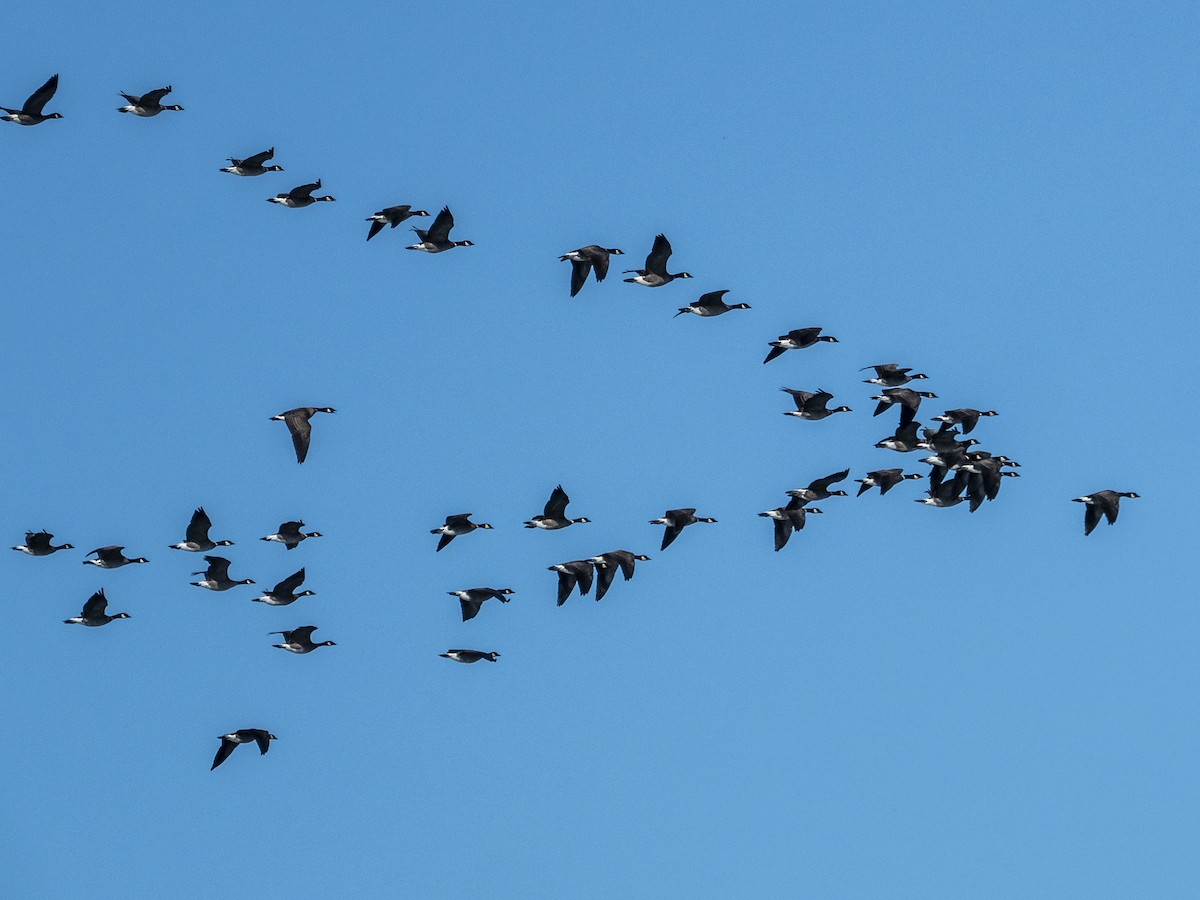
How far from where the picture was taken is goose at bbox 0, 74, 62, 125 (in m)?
54.3

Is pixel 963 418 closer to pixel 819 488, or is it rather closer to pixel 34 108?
pixel 819 488

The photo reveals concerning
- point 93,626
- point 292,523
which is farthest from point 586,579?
point 93,626

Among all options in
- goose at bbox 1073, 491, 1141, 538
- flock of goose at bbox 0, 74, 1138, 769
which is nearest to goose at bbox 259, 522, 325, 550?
flock of goose at bbox 0, 74, 1138, 769

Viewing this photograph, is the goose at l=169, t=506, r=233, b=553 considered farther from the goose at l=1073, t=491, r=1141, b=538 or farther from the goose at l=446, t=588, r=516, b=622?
the goose at l=1073, t=491, r=1141, b=538

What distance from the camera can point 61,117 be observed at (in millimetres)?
55312

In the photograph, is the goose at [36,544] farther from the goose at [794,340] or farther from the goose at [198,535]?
the goose at [794,340]

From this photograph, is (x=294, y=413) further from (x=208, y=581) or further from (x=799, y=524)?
(x=799, y=524)

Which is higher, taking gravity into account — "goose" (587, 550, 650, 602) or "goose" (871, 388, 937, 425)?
"goose" (871, 388, 937, 425)

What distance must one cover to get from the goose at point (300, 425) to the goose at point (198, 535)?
432 centimetres

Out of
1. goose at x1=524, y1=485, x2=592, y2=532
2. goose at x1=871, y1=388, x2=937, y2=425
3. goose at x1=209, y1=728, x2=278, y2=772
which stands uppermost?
goose at x1=871, y1=388, x2=937, y2=425

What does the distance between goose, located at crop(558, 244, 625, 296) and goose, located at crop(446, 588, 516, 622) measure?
7.23 m

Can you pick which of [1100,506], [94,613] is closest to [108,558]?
[94,613]

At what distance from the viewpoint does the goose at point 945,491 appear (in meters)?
56.3

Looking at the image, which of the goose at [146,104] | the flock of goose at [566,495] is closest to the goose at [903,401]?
the flock of goose at [566,495]
